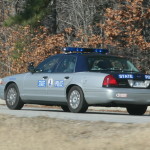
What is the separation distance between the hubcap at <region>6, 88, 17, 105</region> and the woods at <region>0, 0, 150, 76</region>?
7.75 m

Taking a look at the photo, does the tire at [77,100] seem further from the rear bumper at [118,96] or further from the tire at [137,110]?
the tire at [137,110]

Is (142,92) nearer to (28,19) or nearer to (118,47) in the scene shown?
(118,47)

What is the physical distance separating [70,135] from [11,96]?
8.34 m

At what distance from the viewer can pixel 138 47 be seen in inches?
1021

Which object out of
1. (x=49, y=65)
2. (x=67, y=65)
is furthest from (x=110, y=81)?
(x=49, y=65)

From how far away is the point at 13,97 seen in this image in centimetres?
1773

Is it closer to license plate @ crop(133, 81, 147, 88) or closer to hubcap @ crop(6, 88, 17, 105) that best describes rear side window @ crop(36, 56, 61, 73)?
hubcap @ crop(6, 88, 17, 105)

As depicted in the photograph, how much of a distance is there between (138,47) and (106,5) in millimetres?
5653

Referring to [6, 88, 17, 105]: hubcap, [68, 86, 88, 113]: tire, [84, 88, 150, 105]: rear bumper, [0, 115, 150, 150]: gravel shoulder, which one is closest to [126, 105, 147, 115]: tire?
[84, 88, 150, 105]: rear bumper

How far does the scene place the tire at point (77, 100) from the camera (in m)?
15.5

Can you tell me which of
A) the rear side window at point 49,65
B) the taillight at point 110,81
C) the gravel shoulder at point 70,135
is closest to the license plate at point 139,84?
the taillight at point 110,81

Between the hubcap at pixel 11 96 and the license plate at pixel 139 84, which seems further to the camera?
the hubcap at pixel 11 96

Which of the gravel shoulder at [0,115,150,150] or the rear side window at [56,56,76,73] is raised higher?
the rear side window at [56,56,76,73]

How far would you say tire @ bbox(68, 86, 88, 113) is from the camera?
1552cm
